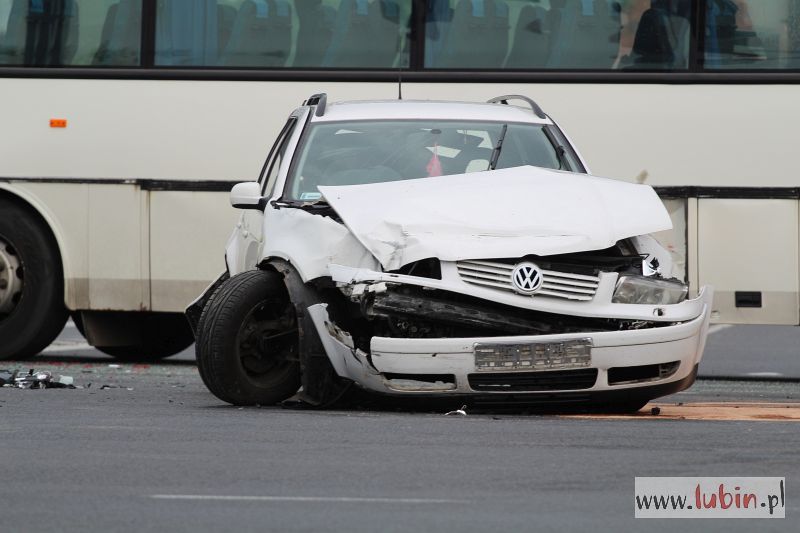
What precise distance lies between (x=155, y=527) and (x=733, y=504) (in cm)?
207

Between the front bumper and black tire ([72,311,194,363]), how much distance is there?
6.79 m

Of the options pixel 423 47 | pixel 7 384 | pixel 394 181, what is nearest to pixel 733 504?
pixel 394 181

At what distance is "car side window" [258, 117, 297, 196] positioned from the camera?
37.9 feet

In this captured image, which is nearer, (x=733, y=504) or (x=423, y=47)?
(x=733, y=504)

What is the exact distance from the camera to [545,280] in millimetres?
9258

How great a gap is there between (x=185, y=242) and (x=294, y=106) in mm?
1368

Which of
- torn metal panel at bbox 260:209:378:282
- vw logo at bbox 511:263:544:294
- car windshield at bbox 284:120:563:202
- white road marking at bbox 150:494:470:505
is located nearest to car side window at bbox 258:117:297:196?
car windshield at bbox 284:120:563:202

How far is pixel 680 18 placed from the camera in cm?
1466

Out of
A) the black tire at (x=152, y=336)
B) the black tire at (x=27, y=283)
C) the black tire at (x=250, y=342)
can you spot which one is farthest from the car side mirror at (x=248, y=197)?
the black tire at (x=152, y=336)

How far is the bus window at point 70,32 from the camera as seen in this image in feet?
50.0

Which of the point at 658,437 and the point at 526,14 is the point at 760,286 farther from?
the point at 658,437

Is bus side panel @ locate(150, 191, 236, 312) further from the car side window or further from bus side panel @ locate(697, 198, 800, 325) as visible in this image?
bus side panel @ locate(697, 198, 800, 325)

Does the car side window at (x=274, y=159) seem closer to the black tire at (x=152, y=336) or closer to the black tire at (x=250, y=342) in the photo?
the black tire at (x=250, y=342)

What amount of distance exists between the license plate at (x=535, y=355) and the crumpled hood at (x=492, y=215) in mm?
442
